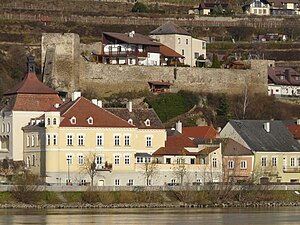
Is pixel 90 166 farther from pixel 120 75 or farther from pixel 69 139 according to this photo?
pixel 120 75

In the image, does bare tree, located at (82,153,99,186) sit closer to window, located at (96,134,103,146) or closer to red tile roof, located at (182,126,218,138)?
window, located at (96,134,103,146)

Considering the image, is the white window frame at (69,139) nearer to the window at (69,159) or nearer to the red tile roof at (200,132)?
the window at (69,159)

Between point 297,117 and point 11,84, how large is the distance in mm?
22023

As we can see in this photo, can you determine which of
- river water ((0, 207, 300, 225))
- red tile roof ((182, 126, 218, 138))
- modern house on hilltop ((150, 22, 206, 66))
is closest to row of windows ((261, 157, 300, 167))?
red tile roof ((182, 126, 218, 138))

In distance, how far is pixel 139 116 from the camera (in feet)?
309

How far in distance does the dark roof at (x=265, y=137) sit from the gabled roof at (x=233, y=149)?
568 mm

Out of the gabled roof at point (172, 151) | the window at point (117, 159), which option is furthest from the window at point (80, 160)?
the gabled roof at point (172, 151)

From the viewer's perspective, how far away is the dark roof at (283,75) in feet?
409

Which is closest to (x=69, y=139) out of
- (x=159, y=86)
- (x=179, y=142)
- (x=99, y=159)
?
(x=99, y=159)

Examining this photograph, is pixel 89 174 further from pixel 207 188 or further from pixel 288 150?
pixel 288 150

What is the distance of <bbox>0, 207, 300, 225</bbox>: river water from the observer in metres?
71.5

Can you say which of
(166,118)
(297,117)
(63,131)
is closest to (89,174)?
(63,131)

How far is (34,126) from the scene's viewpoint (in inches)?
3634

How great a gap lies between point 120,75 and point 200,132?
15.8 meters
